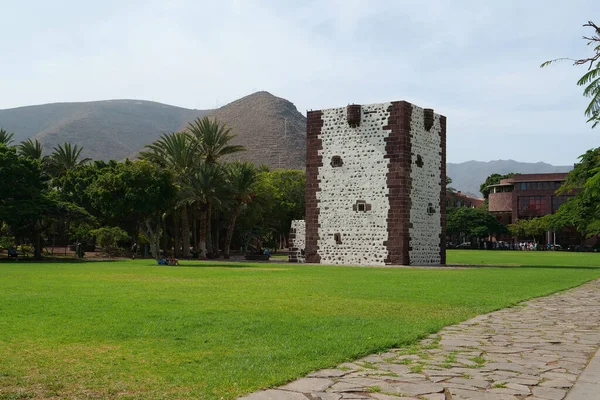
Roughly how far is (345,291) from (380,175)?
1676cm

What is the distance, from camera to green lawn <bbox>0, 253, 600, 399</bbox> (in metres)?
5.46

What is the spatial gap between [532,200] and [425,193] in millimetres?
72796

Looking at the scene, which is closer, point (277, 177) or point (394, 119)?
point (394, 119)

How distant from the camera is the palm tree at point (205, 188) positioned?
1572 inches

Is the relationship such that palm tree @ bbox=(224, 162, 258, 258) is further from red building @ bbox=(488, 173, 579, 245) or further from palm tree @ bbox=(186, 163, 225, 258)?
red building @ bbox=(488, 173, 579, 245)

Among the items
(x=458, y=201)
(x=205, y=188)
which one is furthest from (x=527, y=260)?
(x=458, y=201)

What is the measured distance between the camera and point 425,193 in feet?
104

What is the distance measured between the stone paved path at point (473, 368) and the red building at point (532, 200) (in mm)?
89820

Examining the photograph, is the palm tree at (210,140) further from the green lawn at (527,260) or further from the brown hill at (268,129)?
the brown hill at (268,129)

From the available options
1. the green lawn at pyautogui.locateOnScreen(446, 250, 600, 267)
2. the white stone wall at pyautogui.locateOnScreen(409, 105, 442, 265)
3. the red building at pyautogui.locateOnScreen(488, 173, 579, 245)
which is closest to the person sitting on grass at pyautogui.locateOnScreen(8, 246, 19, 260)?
the white stone wall at pyautogui.locateOnScreen(409, 105, 442, 265)

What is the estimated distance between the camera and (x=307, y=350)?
6797 mm

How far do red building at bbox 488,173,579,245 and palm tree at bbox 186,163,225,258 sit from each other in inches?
2574

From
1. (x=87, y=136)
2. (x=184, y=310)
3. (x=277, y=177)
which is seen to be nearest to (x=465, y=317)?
(x=184, y=310)

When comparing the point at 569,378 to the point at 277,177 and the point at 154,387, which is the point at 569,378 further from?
the point at 277,177
